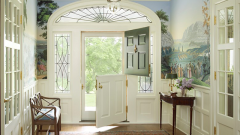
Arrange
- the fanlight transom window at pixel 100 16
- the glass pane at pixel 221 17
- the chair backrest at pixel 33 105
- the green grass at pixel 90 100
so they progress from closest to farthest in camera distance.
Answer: the glass pane at pixel 221 17
the chair backrest at pixel 33 105
the fanlight transom window at pixel 100 16
the green grass at pixel 90 100

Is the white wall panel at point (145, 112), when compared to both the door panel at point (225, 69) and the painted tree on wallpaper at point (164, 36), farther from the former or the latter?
the door panel at point (225, 69)

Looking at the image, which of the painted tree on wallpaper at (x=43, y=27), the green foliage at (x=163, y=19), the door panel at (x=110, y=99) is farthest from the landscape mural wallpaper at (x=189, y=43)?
the painted tree on wallpaper at (x=43, y=27)

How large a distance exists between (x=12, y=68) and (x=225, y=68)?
139 inches

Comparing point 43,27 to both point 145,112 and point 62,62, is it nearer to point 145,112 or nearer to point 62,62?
point 62,62

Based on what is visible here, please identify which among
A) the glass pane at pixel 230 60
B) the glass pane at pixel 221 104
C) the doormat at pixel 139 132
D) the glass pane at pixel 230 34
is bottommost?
the doormat at pixel 139 132

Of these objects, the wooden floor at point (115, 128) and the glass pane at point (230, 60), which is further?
the wooden floor at point (115, 128)

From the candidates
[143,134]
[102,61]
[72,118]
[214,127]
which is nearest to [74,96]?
[72,118]

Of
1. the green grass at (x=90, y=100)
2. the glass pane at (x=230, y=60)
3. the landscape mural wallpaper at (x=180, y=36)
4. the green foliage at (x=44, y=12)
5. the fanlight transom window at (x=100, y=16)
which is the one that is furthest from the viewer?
the green grass at (x=90, y=100)

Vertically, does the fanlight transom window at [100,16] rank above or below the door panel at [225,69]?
above

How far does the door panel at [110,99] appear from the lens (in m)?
5.59

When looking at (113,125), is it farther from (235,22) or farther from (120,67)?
(235,22)

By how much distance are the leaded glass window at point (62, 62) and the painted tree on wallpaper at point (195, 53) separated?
2740mm

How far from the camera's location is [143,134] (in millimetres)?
5289

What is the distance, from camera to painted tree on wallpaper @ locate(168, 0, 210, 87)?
14.8 ft
